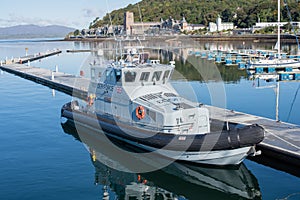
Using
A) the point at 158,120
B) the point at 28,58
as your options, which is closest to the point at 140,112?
the point at 158,120

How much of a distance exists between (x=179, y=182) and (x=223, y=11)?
14774 cm

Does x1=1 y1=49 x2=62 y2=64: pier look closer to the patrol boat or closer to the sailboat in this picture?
the sailboat

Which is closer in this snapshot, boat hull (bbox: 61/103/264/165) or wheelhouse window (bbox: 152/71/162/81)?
boat hull (bbox: 61/103/264/165)

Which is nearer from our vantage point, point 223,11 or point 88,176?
point 88,176

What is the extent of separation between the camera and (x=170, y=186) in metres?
13.9

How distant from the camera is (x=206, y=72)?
1800 inches

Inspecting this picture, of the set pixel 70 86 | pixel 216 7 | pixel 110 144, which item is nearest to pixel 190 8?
pixel 216 7

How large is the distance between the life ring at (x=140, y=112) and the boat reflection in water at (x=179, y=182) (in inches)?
80.8

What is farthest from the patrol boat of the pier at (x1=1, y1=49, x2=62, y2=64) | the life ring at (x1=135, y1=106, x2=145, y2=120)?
the pier at (x1=1, y1=49, x2=62, y2=64)

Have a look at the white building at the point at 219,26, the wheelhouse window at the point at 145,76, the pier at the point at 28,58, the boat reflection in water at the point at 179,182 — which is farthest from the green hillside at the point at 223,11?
the boat reflection in water at the point at 179,182

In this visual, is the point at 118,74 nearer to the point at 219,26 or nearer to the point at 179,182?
the point at 179,182

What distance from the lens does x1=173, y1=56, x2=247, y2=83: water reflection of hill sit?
40.8 m

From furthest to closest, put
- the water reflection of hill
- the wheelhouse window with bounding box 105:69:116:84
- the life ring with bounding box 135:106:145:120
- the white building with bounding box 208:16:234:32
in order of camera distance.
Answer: the white building with bounding box 208:16:234:32 < the water reflection of hill < the wheelhouse window with bounding box 105:69:116:84 < the life ring with bounding box 135:106:145:120

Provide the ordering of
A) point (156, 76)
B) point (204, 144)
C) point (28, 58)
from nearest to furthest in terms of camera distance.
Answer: point (204, 144)
point (156, 76)
point (28, 58)
